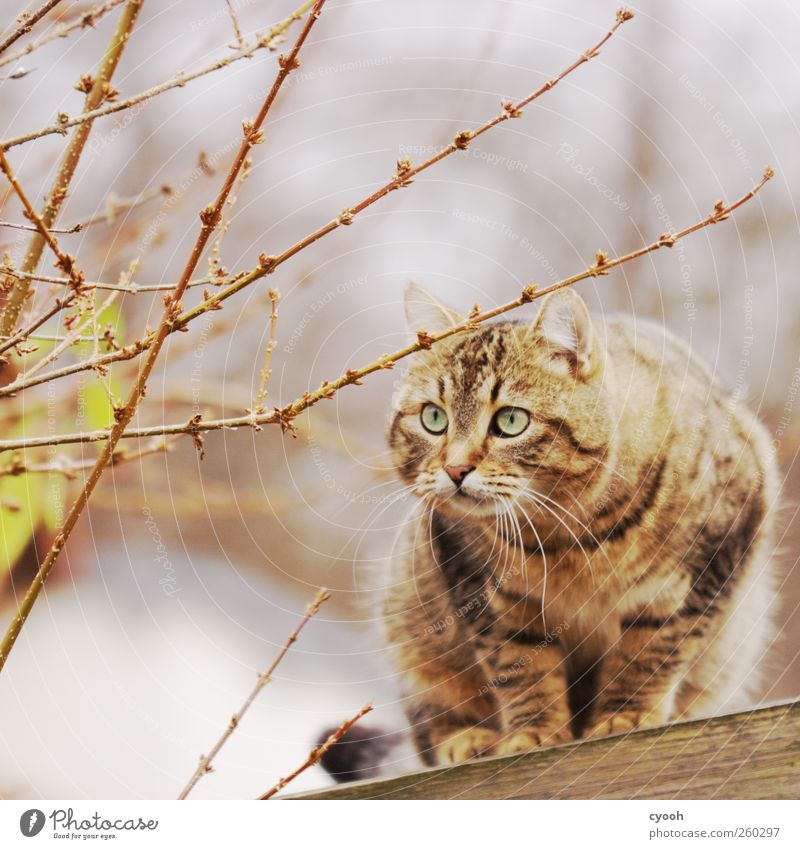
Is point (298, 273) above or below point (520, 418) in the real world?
above

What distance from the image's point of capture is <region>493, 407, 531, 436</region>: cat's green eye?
0.93 meters

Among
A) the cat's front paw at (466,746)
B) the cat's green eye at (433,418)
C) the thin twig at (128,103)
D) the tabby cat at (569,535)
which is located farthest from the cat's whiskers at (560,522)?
the thin twig at (128,103)

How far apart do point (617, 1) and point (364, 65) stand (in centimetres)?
31

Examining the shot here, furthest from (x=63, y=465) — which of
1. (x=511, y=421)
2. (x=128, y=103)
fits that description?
(x=511, y=421)

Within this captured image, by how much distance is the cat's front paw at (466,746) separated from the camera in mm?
992

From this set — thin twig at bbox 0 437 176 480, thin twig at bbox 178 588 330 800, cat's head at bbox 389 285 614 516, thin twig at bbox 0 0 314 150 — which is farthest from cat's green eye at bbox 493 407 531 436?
thin twig at bbox 0 0 314 150

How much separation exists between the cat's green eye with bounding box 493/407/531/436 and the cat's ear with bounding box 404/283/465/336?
12 centimetres

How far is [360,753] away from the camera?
1032 mm

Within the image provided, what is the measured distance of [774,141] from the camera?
103cm

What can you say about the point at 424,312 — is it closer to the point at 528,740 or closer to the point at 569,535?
the point at 569,535

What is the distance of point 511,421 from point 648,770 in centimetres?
40

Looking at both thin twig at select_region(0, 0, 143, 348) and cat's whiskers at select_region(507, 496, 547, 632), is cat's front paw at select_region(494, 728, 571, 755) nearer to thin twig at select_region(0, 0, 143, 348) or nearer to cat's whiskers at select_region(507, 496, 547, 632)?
cat's whiskers at select_region(507, 496, 547, 632)

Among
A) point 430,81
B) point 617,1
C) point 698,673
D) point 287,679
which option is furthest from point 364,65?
point 698,673

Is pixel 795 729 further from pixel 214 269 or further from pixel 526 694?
pixel 214 269
